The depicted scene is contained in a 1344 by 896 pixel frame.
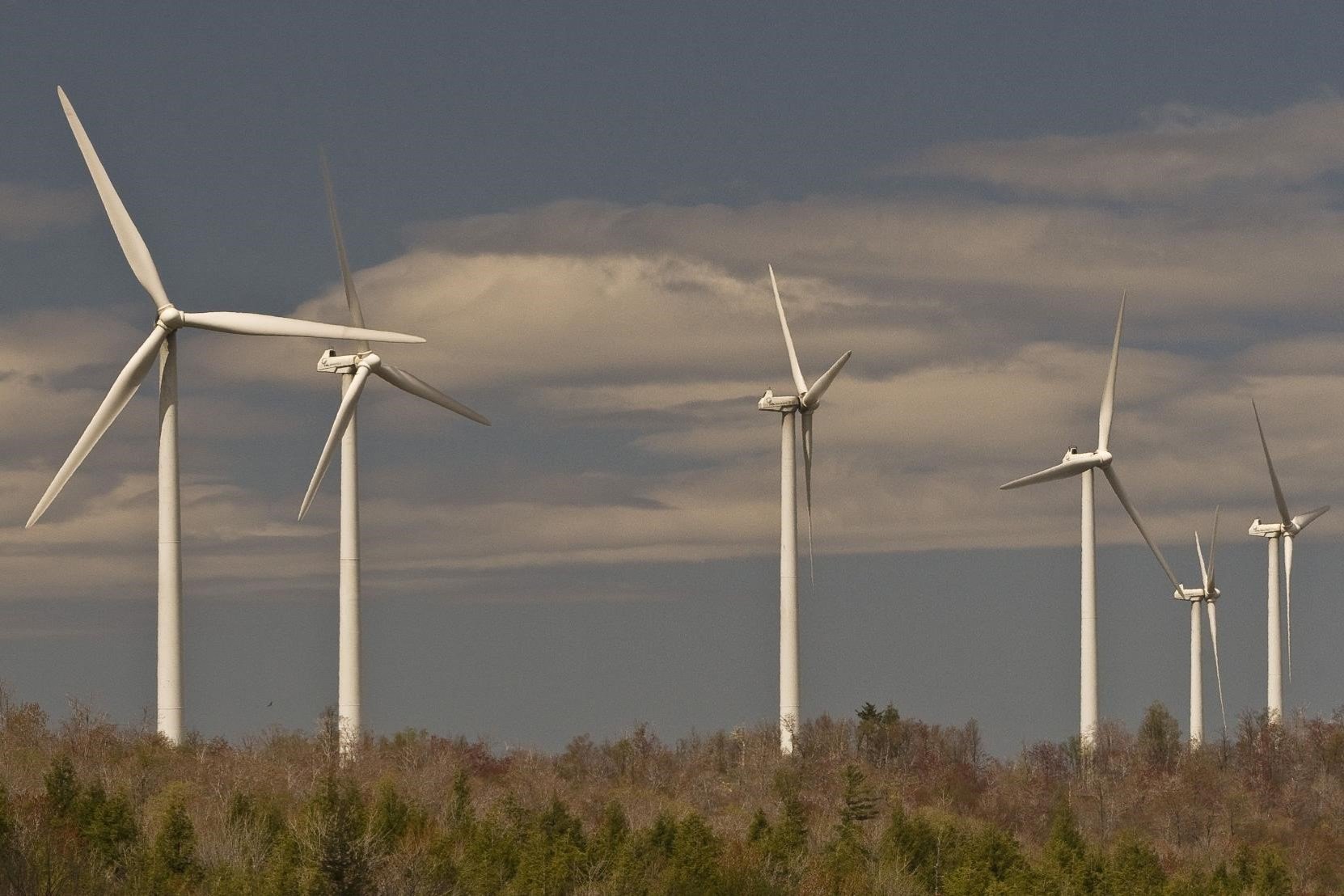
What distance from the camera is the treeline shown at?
2165 inches

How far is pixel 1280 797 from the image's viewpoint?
12119cm

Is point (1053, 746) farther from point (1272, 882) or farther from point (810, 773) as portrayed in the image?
point (1272, 882)

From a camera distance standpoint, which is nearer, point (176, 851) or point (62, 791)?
point (176, 851)

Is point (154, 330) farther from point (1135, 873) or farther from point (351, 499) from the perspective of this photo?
point (1135, 873)

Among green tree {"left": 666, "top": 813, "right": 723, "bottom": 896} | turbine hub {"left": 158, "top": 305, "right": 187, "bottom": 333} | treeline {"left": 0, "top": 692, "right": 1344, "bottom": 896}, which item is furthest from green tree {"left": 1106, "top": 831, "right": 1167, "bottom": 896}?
turbine hub {"left": 158, "top": 305, "right": 187, "bottom": 333}

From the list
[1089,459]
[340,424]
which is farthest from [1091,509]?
[340,424]

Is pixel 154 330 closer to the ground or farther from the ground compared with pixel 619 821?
farther from the ground

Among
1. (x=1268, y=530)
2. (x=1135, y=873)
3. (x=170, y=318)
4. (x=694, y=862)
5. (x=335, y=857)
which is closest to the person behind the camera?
(x=335, y=857)

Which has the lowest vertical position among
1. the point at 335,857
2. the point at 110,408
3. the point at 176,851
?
the point at 176,851

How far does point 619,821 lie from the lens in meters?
68.9

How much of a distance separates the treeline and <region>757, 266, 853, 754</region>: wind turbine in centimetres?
489

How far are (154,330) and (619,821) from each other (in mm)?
21625

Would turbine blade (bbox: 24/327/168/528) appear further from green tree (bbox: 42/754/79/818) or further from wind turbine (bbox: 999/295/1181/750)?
wind turbine (bbox: 999/295/1181/750)

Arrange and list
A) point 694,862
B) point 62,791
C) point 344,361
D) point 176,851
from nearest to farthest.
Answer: point 176,851
point 62,791
point 694,862
point 344,361
